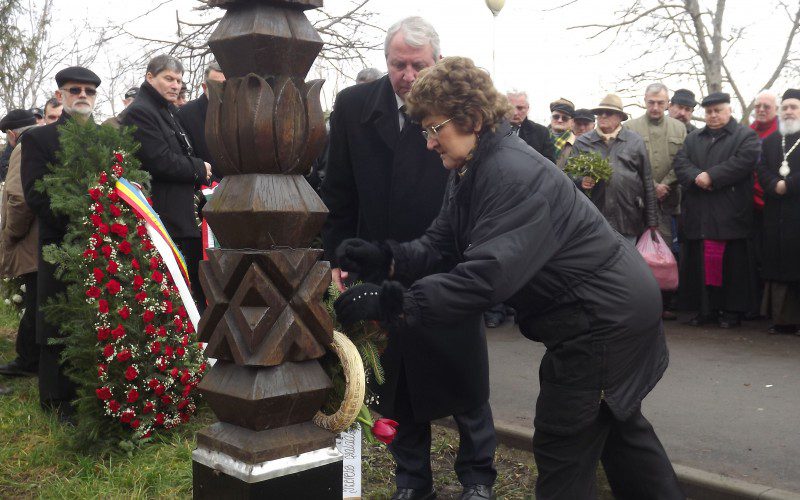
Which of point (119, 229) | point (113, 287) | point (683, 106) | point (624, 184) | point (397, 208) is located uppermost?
point (683, 106)

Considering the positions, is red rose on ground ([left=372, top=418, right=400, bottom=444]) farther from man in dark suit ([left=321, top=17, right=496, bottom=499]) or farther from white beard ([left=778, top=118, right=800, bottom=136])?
white beard ([left=778, top=118, right=800, bottom=136])

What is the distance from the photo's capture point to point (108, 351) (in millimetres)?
4406

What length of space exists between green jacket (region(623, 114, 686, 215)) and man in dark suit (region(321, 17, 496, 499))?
16.5 feet

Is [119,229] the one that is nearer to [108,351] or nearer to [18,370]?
[108,351]

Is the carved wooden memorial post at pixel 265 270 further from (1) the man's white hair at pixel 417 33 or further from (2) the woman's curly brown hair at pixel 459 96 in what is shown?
(1) the man's white hair at pixel 417 33

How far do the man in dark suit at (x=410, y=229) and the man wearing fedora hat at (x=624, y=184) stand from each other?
13.4ft

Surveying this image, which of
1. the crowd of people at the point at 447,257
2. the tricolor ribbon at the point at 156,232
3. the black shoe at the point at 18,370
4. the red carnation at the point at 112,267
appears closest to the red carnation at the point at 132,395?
the tricolor ribbon at the point at 156,232

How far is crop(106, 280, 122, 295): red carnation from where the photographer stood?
448cm

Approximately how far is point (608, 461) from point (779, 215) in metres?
5.07

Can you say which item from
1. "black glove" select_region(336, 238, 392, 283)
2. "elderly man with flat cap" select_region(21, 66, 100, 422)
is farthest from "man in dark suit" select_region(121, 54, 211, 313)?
"black glove" select_region(336, 238, 392, 283)

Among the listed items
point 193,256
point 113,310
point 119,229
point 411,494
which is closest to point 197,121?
point 193,256

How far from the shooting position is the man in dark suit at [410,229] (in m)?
3.68

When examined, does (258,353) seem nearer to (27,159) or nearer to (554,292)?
(554,292)

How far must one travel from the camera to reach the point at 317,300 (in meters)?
2.44
